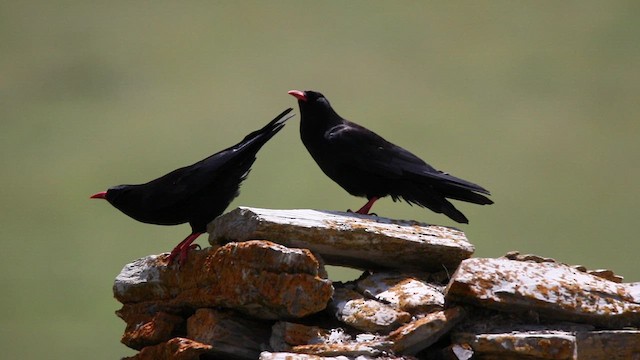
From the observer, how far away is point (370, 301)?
589 centimetres

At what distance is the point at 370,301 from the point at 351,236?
49 centimetres

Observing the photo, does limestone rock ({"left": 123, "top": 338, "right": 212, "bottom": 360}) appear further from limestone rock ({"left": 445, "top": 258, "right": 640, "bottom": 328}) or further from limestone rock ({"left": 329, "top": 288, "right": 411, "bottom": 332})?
limestone rock ({"left": 445, "top": 258, "right": 640, "bottom": 328})

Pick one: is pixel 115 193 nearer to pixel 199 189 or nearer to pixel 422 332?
pixel 199 189

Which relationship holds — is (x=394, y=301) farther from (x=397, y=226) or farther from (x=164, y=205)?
(x=164, y=205)

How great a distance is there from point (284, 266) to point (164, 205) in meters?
1.37

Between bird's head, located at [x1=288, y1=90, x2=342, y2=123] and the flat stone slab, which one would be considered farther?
bird's head, located at [x1=288, y1=90, x2=342, y2=123]

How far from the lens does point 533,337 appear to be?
5.45 m

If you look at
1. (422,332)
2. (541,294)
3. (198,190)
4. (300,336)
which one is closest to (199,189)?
(198,190)

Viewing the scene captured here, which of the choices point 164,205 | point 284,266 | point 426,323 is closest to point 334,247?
point 284,266

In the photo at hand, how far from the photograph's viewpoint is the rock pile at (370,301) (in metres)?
5.54

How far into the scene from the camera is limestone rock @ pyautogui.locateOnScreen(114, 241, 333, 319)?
5723 millimetres

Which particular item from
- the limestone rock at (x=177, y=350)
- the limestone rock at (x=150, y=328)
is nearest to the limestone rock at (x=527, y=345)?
the limestone rock at (x=177, y=350)

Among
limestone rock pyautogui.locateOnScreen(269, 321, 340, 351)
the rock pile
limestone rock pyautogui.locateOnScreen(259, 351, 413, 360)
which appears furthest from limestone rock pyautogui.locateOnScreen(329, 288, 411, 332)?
limestone rock pyautogui.locateOnScreen(259, 351, 413, 360)

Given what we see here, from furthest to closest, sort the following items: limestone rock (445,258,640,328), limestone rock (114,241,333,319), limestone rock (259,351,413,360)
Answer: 1. limestone rock (114,241,333,319)
2. limestone rock (445,258,640,328)
3. limestone rock (259,351,413,360)
